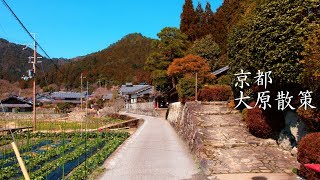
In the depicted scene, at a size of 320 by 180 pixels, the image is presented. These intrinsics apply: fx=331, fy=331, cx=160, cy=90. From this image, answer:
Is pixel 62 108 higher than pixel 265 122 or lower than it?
higher

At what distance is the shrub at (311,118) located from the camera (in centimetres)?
1145

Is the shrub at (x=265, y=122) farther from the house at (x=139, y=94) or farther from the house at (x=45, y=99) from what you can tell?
the house at (x=45, y=99)

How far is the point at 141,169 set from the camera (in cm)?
1363

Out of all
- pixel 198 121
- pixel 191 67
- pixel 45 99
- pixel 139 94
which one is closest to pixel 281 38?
pixel 198 121

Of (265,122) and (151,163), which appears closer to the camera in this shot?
(151,163)

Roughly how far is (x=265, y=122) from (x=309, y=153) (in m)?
5.82

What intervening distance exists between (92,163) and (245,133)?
7904 mm

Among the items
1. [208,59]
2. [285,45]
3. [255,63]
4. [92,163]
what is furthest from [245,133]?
[208,59]

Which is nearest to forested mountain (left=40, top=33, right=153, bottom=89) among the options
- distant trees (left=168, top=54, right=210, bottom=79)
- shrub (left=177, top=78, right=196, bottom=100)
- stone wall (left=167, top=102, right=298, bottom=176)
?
distant trees (left=168, top=54, right=210, bottom=79)

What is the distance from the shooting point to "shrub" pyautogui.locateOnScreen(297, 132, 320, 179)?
9.84 metres

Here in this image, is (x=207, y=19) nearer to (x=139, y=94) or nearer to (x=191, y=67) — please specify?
(x=191, y=67)

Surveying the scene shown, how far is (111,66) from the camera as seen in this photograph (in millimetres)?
150625

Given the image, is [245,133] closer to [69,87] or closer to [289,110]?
[289,110]

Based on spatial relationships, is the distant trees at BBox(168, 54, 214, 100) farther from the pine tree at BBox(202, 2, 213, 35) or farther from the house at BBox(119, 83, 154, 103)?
the house at BBox(119, 83, 154, 103)
